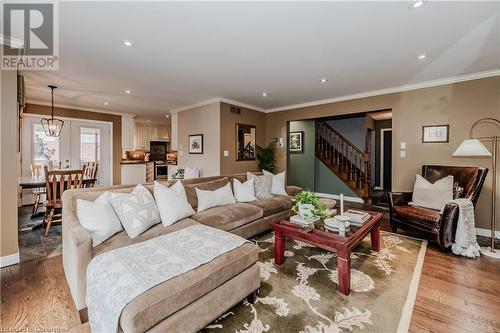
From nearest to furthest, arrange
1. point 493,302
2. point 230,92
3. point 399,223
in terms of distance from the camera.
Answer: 1. point 493,302
2. point 399,223
3. point 230,92

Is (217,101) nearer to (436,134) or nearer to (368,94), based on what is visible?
(368,94)

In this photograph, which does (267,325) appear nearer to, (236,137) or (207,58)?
(207,58)

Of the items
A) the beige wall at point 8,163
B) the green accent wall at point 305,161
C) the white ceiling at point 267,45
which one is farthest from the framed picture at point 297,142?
the beige wall at point 8,163

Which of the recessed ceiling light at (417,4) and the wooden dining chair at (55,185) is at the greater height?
the recessed ceiling light at (417,4)

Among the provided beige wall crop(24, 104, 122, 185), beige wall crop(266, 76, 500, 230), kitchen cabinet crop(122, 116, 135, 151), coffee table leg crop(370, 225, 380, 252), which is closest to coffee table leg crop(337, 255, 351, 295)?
coffee table leg crop(370, 225, 380, 252)

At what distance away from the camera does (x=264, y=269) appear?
7.96 feet

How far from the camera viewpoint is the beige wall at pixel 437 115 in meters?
3.50

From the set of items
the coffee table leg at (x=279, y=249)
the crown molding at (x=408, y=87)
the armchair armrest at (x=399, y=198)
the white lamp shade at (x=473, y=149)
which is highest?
the crown molding at (x=408, y=87)

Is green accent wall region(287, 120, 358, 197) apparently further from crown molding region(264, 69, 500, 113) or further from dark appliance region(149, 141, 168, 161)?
dark appliance region(149, 141, 168, 161)

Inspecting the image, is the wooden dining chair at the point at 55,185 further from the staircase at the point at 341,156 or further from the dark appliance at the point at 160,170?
the staircase at the point at 341,156

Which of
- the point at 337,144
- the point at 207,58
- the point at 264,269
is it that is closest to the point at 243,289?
the point at 264,269

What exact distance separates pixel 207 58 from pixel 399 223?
374 cm

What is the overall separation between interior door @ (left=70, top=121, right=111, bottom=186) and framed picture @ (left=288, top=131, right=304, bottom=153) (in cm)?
557

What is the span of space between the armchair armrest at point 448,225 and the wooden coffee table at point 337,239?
0.80 metres
